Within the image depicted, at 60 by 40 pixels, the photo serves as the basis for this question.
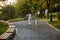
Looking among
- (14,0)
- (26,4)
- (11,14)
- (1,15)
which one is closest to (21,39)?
(1,15)

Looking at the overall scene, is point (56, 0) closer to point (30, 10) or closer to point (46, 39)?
point (30, 10)

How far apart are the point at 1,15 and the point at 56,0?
476 inches

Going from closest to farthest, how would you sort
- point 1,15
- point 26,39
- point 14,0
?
point 26,39, point 1,15, point 14,0

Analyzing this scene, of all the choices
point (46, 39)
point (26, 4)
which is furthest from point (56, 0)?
point (46, 39)

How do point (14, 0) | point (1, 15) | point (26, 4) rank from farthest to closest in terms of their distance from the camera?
point (14, 0) < point (26, 4) < point (1, 15)

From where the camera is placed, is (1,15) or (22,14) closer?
(1,15)

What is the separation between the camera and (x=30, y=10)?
62125mm

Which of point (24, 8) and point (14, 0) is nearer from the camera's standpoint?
point (24, 8)

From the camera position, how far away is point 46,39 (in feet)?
41.2

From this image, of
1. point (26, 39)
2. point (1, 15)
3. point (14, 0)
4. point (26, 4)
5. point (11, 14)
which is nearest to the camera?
point (26, 39)

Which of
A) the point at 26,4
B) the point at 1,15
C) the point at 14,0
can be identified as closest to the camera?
the point at 1,15

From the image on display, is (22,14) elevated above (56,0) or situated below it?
below

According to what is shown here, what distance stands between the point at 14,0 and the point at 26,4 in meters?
6.84

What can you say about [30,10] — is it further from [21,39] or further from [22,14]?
[21,39]
